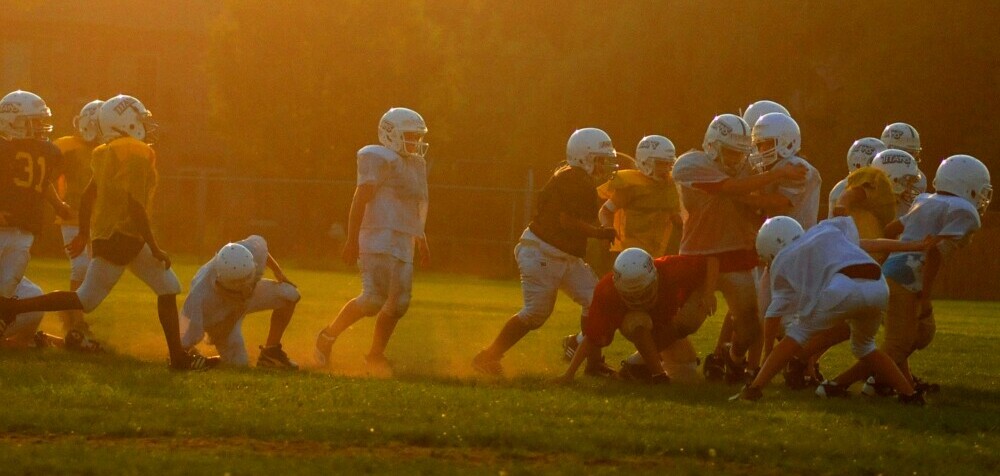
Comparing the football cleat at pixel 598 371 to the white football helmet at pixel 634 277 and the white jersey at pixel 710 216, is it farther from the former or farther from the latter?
the white jersey at pixel 710 216

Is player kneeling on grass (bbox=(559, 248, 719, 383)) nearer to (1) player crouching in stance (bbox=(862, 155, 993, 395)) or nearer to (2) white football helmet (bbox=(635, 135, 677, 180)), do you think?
(1) player crouching in stance (bbox=(862, 155, 993, 395))

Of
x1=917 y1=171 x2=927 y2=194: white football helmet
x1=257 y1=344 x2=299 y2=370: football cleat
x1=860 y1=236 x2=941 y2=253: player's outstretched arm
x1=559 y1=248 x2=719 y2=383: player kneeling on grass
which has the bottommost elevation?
x1=257 y1=344 x2=299 y2=370: football cleat

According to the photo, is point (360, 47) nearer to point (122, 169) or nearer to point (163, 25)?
point (163, 25)

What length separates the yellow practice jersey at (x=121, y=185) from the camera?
10.3m

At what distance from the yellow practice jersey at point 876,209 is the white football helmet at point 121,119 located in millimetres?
5163

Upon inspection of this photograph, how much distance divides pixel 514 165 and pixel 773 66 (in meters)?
7.16

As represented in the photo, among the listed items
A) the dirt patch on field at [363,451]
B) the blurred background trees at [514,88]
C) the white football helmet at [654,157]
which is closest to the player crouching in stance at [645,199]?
the white football helmet at [654,157]

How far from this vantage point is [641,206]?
475 inches

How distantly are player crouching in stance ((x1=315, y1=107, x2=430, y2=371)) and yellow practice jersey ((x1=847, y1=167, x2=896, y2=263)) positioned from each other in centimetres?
337

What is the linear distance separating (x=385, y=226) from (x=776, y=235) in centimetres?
342

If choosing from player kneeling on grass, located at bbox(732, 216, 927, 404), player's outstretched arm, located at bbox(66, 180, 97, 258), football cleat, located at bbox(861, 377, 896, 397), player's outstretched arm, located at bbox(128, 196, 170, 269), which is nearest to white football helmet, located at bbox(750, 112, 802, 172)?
player kneeling on grass, located at bbox(732, 216, 927, 404)

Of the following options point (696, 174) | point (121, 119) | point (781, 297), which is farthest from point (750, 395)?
point (121, 119)

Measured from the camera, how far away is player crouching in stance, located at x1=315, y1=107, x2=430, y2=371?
11.3 meters

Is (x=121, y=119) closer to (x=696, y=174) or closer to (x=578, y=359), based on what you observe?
(x=578, y=359)
